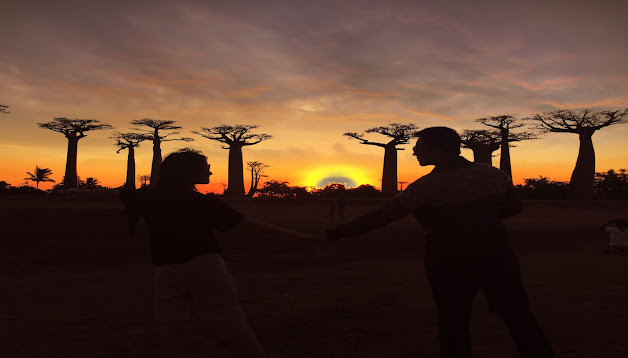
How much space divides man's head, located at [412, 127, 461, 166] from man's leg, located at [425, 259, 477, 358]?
55 centimetres

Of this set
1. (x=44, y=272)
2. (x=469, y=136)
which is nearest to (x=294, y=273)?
(x=44, y=272)

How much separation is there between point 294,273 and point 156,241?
527 cm

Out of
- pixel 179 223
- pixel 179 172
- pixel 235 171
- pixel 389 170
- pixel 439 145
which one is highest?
pixel 235 171

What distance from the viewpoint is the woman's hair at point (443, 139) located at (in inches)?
97.3

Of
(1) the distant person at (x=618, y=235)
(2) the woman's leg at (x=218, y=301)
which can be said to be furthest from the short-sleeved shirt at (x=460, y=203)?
(1) the distant person at (x=618, y=235)

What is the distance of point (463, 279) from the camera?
2.31 m

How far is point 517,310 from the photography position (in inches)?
90.3

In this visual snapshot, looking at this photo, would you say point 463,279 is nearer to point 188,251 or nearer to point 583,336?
point 188,251

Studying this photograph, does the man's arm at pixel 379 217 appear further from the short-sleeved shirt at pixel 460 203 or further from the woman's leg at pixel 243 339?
the woman's leg at pixel 243 339

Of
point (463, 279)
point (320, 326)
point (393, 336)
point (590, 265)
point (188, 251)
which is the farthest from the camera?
point (590, 265)

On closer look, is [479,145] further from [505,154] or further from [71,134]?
[71,134]

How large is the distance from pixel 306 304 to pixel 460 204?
3.41 metres

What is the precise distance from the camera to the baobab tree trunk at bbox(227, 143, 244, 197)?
163 feet

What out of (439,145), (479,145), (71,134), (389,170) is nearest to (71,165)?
(71,134)
